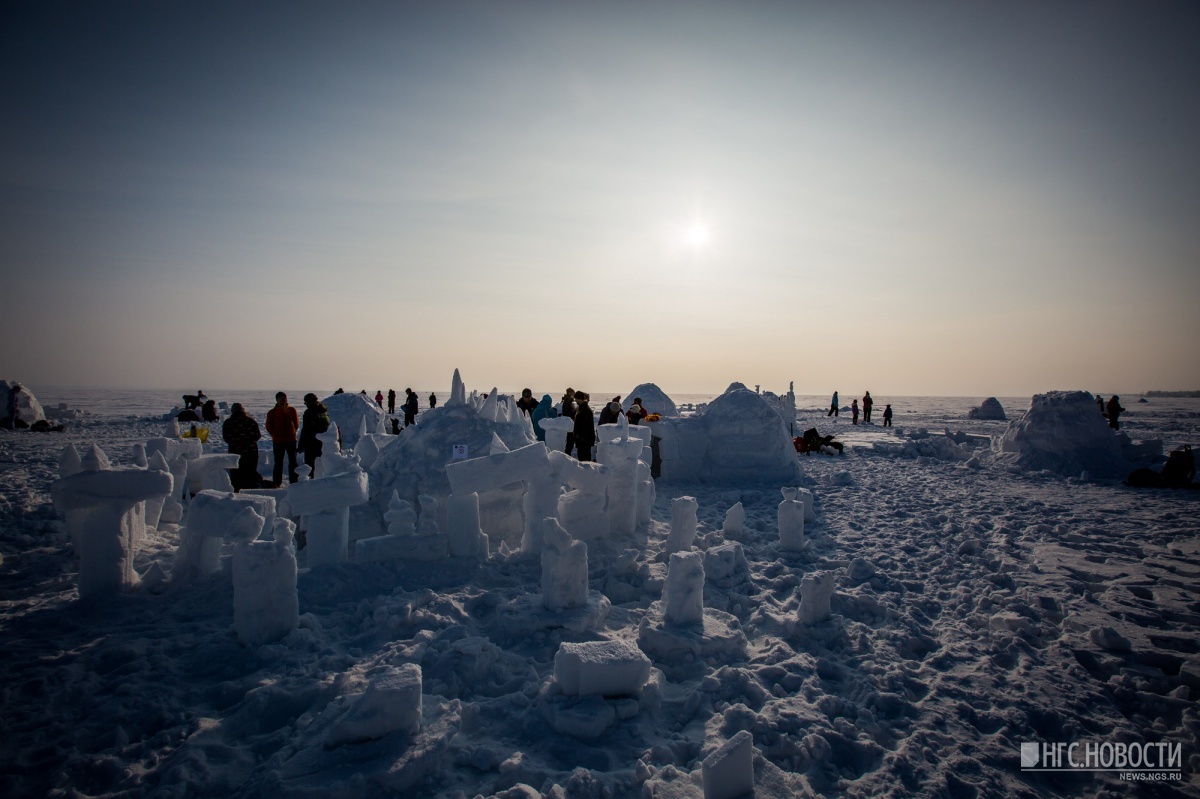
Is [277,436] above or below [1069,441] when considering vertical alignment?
above

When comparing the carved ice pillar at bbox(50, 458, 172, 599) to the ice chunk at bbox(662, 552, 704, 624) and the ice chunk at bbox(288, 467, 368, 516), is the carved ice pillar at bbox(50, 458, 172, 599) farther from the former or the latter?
the ice chunk at bbox(662, 552, 704, 624)

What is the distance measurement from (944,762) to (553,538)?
303 centimetres

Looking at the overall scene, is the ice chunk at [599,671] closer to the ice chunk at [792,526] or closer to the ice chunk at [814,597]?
the ice chunk at [814,597]

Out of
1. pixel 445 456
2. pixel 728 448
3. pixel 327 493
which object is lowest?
pixel 728 448

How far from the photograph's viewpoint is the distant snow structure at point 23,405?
2262 cm

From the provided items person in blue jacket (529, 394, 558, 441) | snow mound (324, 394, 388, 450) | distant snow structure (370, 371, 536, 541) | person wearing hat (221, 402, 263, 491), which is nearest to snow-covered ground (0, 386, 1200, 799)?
distant snow structure (370, 371, 536, 541)

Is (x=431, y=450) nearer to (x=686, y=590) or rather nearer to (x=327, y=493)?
(x=327, y=493)

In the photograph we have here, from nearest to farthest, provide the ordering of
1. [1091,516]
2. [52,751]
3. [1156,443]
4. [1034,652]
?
[52,751]
[1034,652]
[1091,516]
[1156,443]

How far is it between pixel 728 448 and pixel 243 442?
9630 mm

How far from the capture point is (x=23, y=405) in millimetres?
22781

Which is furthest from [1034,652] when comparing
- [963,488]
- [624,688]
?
[963,488]

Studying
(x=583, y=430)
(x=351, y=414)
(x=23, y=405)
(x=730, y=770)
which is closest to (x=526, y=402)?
(x=583, y=430)

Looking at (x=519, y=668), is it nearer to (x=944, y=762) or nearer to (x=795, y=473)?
(x=944, y=762)

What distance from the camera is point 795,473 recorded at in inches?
509
